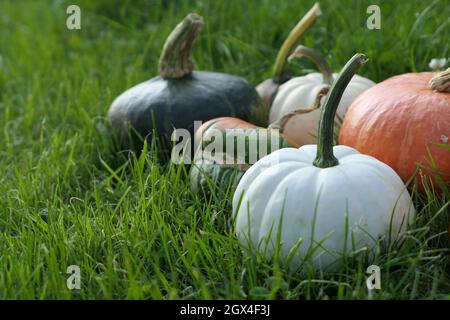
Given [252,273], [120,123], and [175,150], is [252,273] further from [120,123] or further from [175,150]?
[120,123]

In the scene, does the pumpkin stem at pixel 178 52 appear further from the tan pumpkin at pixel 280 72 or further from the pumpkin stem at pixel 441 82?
the pumpkin stem at pixel 441 82

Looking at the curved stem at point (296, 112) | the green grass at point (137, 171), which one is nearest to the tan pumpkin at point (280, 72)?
the green grass at point (137, 171)

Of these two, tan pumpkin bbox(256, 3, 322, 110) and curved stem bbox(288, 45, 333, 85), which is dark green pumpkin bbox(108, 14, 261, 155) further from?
curved stem bbox(288, 45, 333, 85)

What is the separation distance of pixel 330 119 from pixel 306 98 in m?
0.84

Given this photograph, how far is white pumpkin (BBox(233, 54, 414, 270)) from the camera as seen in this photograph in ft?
6.01

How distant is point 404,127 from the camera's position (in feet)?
7.17

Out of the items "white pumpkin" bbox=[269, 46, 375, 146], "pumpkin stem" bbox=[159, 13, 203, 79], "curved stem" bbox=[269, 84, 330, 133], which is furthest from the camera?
"pumpkin stem" bbox=[159, 13, 203, 79]

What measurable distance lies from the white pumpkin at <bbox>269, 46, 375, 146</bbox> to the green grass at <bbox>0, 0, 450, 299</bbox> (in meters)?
0.36

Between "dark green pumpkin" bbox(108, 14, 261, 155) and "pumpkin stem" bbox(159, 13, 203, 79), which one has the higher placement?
"pumpkin stem" bbox(159, 13, 203, 79)

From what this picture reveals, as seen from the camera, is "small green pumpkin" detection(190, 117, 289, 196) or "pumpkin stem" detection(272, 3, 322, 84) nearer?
"small green pumpkin" detection(190, 117, 289, 196)

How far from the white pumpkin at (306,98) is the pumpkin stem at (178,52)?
1.39 ft

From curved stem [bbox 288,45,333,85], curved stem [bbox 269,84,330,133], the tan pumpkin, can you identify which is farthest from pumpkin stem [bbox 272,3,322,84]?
curved stem [bbox 269,84,330,133]
